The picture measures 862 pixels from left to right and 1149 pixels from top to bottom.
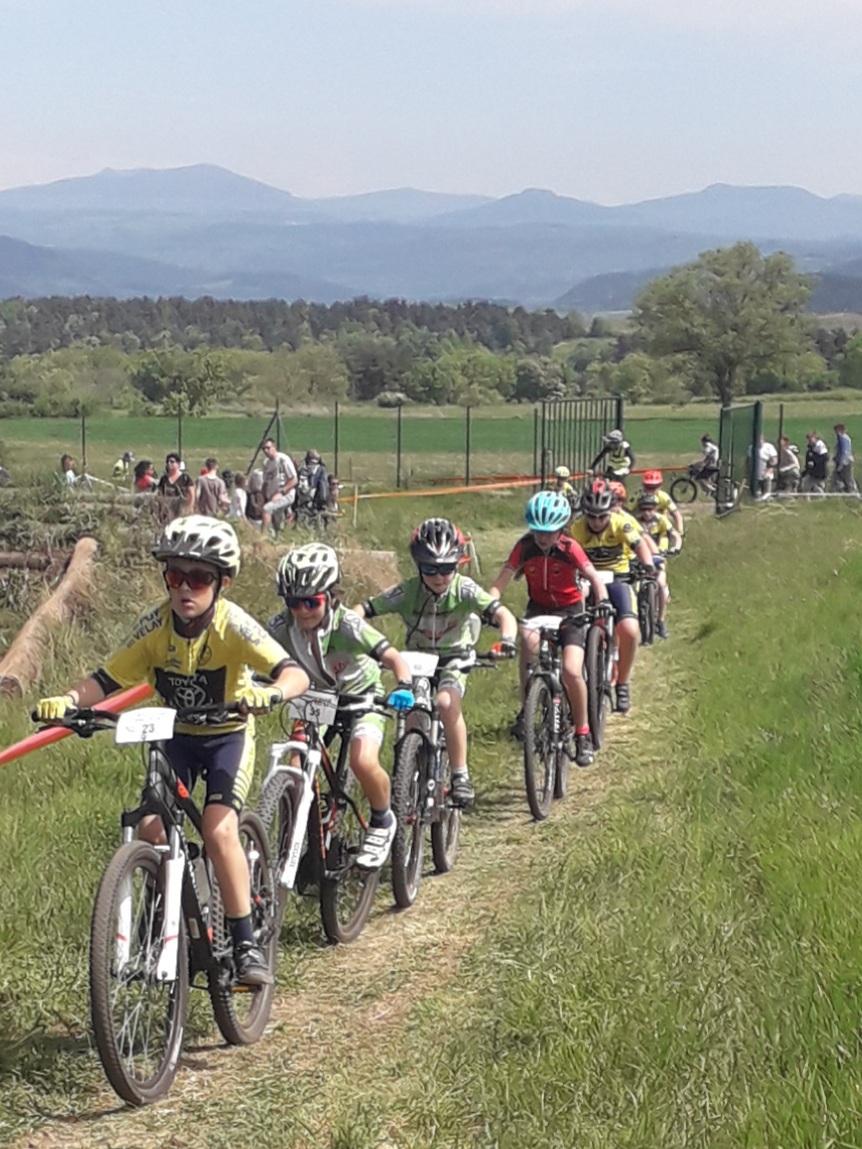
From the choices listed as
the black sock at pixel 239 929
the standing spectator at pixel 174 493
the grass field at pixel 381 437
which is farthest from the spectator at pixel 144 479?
the grass field at pixel 381 437

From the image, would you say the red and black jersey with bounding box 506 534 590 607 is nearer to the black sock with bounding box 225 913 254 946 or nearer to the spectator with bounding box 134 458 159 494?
the black sock with bounding box 225 913 254 946

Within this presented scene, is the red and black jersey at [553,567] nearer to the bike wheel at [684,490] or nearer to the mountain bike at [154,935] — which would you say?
the mountain bike at [154,935]

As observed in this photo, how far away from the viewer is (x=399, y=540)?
862 inches

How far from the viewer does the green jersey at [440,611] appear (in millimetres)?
8469

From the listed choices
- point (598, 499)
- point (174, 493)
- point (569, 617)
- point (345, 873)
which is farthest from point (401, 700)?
point (174, 493)

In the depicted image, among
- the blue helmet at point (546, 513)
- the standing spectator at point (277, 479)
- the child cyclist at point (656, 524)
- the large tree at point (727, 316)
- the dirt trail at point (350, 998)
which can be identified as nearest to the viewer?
the dirt trail at point (350, 998)

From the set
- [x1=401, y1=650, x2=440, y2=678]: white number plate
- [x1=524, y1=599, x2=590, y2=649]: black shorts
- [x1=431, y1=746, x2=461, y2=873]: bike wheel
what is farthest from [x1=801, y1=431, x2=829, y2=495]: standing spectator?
[x1=401, y1=650, x2=440, y2=678]: white number plate

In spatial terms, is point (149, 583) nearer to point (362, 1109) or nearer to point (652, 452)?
point (362, 1109)

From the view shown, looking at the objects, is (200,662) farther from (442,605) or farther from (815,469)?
(815,469)

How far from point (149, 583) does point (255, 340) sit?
139956 mm

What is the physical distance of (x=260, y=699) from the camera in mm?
5320

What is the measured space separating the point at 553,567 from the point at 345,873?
3.67 meters

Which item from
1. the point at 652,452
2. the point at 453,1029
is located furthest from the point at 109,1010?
the point at 652,452

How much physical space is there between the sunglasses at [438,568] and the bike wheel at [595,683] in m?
2.19
